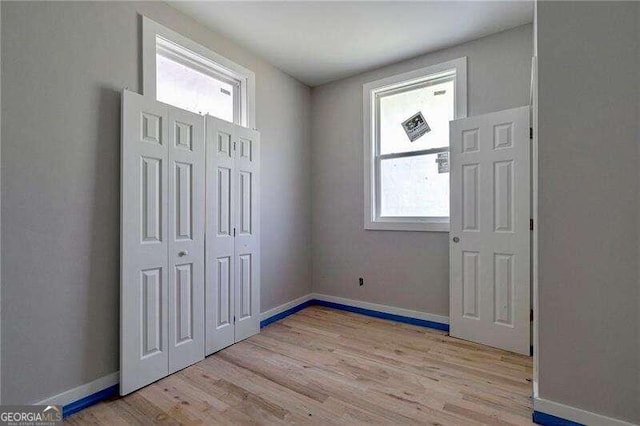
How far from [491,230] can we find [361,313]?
67.3 inches

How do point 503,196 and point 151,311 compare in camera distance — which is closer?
point 151,311

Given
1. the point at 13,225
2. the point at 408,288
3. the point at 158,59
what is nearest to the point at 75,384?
the point at 13,225

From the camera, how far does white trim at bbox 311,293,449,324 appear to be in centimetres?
303

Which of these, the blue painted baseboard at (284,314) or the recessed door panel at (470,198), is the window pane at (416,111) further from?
the blue painted baseboard at (284,314)

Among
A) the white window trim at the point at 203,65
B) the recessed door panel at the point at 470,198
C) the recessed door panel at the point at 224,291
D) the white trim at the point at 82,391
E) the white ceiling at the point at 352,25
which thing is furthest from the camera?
→ the recessed door panel at the point at 470,198

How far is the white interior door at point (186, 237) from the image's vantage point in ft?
7.30

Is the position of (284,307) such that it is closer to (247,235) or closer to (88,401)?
(247,235)

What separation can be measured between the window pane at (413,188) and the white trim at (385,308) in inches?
41.4

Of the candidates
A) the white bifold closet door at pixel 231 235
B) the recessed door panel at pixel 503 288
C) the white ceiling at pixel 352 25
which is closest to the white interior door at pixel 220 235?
the white bifold closet door at pixel 231 235

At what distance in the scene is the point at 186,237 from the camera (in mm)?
2326

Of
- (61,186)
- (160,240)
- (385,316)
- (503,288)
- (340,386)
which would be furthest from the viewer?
(385,316)

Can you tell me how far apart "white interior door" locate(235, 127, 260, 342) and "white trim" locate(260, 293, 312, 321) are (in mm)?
215
